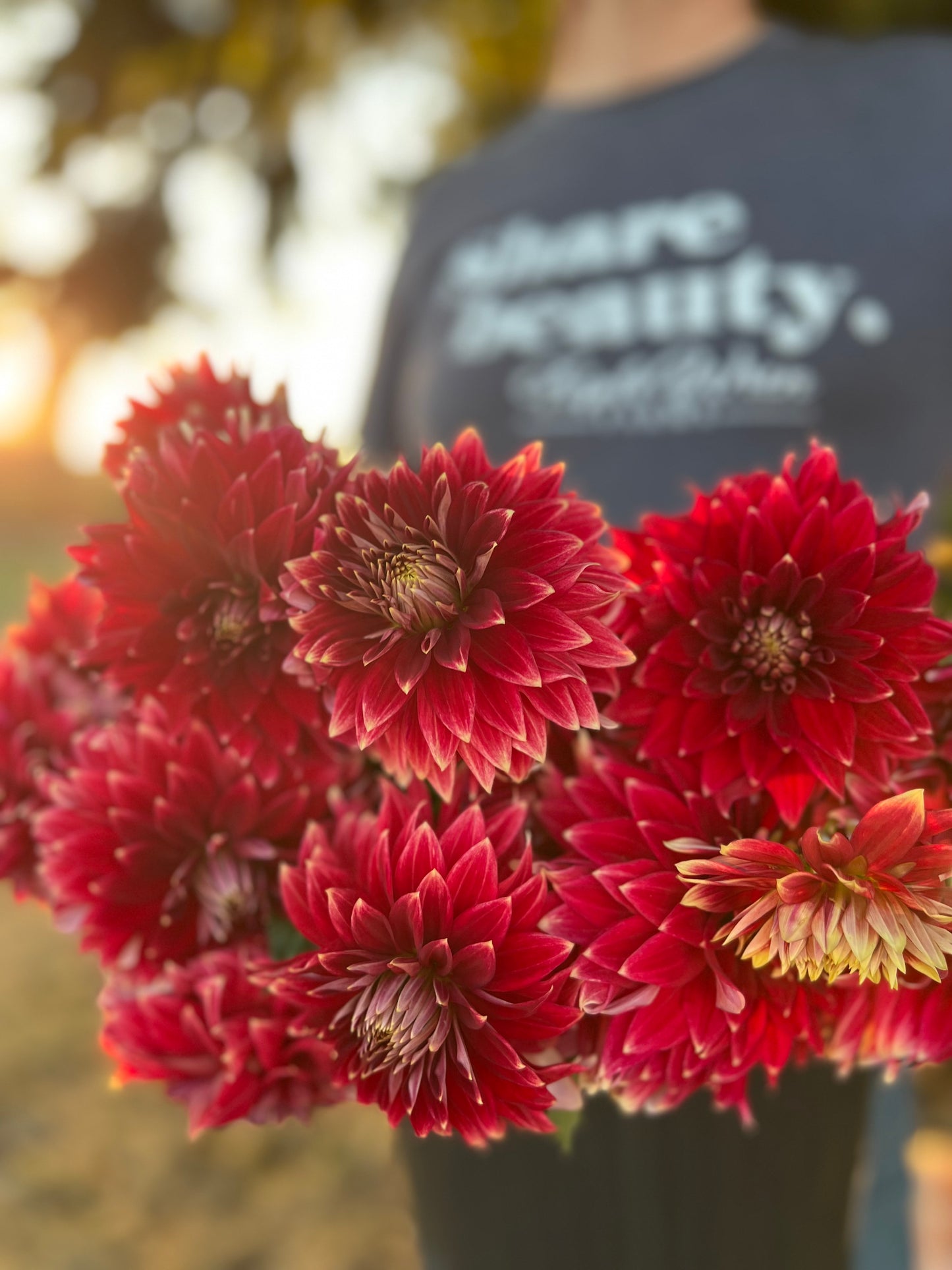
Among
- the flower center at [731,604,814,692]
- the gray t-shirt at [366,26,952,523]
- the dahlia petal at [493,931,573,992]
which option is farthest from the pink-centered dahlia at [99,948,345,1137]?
the gray t-shirt at [366,26,952,523]

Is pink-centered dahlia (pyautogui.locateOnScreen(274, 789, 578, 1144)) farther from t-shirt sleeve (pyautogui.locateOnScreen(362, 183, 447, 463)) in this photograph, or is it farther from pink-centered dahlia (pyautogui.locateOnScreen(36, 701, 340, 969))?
t-shirt sleeve (pyautogui.locateOnScreen(362, 183, 447, 463))

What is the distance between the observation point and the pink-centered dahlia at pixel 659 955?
315mm

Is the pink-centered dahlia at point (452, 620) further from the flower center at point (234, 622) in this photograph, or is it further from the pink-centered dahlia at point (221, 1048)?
the pink-centered dahlia at point (221, 1048)

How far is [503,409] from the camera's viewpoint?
1.32 meters

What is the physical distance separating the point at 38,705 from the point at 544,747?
0.94ft

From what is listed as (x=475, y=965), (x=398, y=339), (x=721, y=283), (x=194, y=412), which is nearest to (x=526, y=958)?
(x=475, y=965)

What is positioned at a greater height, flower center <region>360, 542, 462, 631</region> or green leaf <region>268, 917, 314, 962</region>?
flower center <region>360, 542, 462, 631</region>

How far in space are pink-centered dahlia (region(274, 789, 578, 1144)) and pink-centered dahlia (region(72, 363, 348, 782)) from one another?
7 cm

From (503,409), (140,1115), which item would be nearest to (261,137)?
(503,409)

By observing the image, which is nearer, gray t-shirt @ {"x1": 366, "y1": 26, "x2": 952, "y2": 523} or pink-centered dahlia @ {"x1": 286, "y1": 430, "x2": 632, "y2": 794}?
pink-centered dahlia @ {"x1": 286, "y1": 430, "x2": 632, "y2": 794}

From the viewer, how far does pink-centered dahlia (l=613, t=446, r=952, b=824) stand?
320 millimetres

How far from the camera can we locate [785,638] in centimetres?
33

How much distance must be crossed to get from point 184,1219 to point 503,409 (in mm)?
1730

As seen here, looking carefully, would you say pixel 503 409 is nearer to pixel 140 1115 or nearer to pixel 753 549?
pixel 753 549
